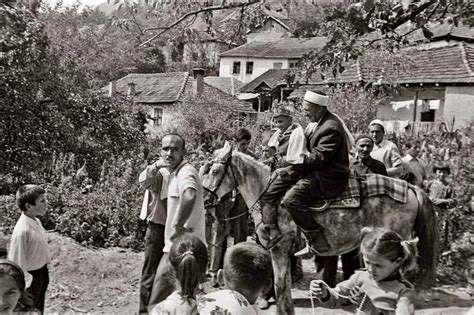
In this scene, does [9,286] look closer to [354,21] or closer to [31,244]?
[31,244]

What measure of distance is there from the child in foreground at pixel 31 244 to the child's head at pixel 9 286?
1694mm

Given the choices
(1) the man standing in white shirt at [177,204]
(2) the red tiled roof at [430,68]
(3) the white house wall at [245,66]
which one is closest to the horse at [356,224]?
(1) the man standing in white shirt at [177,204]

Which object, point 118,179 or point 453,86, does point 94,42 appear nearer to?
point 453,86

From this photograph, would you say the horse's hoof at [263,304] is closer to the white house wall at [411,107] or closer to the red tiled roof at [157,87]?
the white house wall at [411,107]

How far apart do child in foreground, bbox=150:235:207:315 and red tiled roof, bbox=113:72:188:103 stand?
38816 millimetres

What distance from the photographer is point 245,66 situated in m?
65.4

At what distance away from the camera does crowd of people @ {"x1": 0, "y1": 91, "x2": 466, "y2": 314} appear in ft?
11.0

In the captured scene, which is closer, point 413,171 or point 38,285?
point 38,285

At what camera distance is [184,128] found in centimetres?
2938

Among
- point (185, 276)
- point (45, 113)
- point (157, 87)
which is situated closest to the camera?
point (185, 276)

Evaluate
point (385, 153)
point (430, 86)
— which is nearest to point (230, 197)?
point (385, 153)

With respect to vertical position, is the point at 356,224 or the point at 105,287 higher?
the point at 356,224

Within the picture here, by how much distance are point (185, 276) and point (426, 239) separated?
4.44m

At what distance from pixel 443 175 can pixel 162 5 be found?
19.5 ft
